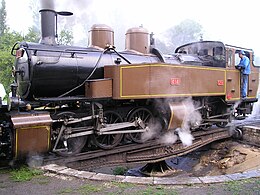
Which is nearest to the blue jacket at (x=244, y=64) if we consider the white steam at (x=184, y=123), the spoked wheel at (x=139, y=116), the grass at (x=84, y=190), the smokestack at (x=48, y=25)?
the white steam at (x=184, y=123)

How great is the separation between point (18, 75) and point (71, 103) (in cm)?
114

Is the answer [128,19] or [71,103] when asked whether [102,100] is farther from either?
[128,19]

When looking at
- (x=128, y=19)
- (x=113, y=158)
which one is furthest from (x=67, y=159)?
(x=128, y=19)

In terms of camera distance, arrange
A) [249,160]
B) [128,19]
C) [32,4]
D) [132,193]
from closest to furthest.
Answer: [132,193] < [249,160] < [32,4] < [128,19]

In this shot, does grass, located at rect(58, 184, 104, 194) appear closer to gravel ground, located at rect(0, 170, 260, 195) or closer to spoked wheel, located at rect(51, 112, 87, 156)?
gravel ground, located at rect(0, 170, 260, 195)

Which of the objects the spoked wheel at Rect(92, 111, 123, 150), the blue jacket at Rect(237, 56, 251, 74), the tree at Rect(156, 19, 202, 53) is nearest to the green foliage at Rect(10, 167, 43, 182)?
the spoked wheel at Rect(92, 111, 123, 150)

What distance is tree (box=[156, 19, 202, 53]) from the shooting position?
140 feet

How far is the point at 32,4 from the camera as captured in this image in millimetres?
33688

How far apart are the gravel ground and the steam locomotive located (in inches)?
31.8

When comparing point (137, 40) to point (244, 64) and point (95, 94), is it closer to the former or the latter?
point (95, 94)

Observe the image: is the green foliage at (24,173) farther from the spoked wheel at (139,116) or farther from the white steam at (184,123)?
the white steam at (184,123)

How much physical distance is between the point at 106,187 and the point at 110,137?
234 cm

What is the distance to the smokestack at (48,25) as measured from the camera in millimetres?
5246

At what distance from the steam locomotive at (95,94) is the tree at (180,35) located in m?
34.6
